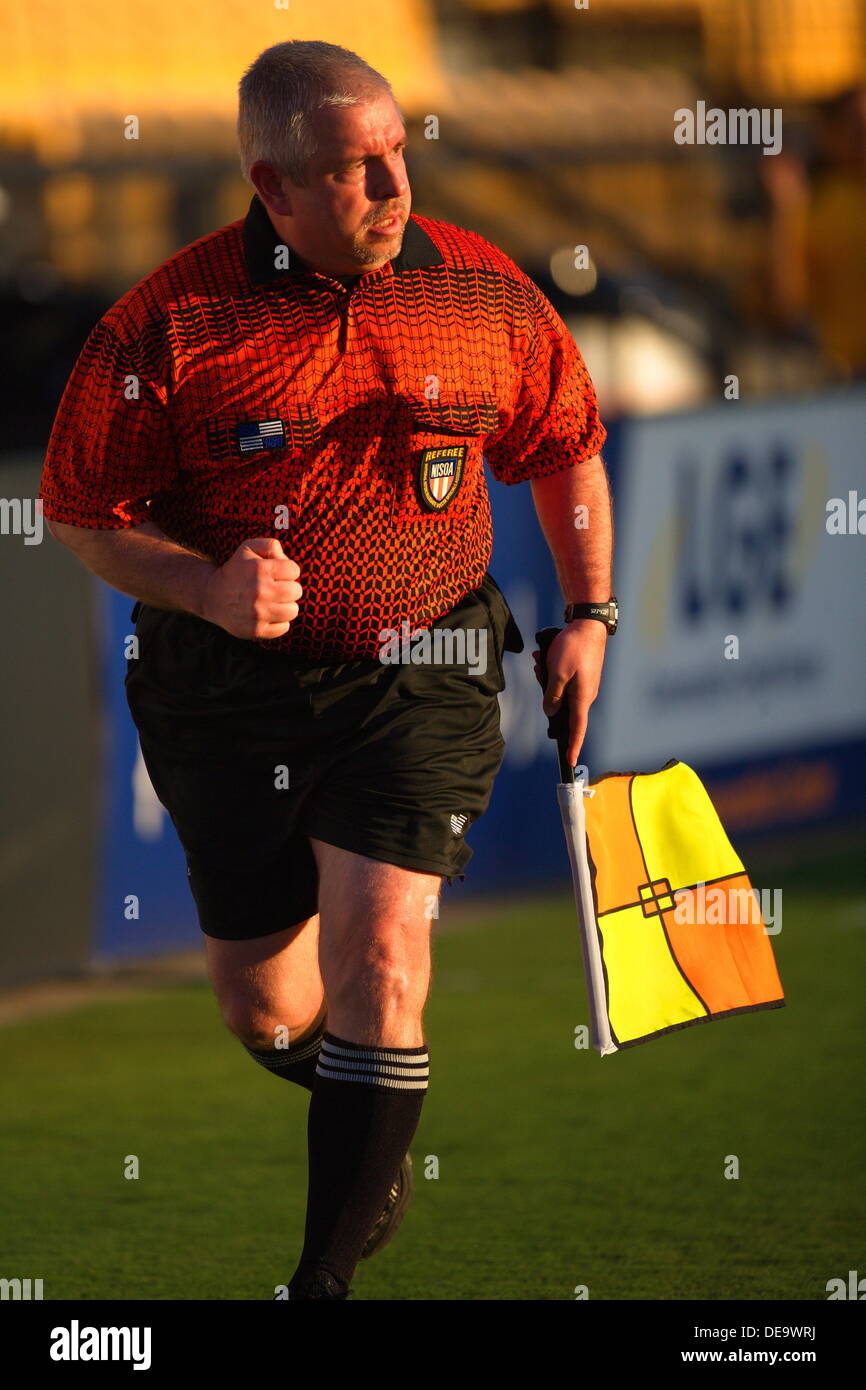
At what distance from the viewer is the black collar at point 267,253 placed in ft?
13.3

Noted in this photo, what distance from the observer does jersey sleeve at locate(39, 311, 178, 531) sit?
13.0 feet

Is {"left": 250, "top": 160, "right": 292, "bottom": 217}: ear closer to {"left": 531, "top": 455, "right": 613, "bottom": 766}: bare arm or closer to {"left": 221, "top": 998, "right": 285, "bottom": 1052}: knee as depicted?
{"left": 531, "top": 455, "right": 613, "bottom": 766}: bare arm

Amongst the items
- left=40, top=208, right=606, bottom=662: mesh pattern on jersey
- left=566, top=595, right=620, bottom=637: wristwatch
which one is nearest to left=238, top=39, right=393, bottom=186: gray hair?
left=40, top=208, right=606, bottom=662: mesh pattern on jersey

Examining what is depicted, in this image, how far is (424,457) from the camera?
13.6 ft

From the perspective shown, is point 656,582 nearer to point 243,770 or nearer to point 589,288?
point 589,288

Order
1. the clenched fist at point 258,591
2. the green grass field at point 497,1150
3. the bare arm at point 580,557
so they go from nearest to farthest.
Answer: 1. the clenched fist at point 258,591
2. the bare arm at point 580,557
3. the green grass field at point 497,1150

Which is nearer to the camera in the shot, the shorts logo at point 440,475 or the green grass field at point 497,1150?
the shorts logo at point 440,475

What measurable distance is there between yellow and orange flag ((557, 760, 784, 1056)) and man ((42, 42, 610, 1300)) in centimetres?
28

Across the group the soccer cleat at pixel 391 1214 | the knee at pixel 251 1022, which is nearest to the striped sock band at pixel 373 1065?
the soccer cleat at pixel 391 1214

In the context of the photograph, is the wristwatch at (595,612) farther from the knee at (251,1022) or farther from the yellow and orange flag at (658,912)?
the knee at (251,1022)

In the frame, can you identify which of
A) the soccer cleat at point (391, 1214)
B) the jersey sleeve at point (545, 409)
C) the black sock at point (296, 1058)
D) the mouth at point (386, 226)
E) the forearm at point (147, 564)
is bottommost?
the soccer cleat at point (391, 1214)

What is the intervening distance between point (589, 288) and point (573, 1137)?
8152 millimetres

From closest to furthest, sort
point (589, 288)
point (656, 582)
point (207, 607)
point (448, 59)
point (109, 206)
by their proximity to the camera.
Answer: point (207, 607)
point (656, 582)
point (589, 288)
point (109, 206)
point (448, 59)
